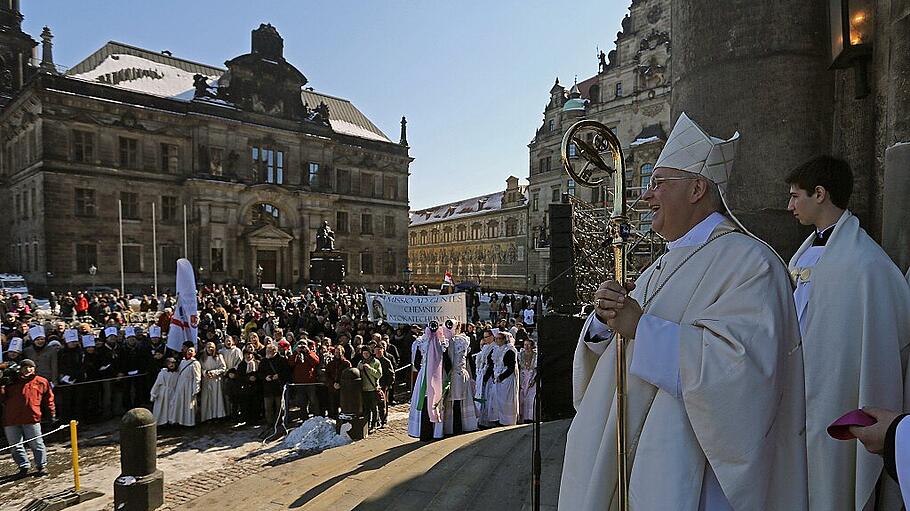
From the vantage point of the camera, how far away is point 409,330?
15727 millimetres

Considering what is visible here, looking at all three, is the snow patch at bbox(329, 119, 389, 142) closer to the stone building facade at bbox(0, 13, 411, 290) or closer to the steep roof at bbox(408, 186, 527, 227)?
the stone building facade at bbox(0, 13, 411, 290)

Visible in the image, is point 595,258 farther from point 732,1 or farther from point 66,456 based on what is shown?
point 66,456

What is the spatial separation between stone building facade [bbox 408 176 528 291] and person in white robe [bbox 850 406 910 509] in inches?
2133

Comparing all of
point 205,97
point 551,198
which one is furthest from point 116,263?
point 551,198

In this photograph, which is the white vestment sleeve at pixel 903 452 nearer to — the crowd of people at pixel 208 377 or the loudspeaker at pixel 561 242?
the loudspeaker at pixel 561 242

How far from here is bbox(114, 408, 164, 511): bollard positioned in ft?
20.8

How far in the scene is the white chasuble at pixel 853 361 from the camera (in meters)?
2.23

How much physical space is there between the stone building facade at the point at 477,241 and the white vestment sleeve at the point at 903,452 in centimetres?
5422

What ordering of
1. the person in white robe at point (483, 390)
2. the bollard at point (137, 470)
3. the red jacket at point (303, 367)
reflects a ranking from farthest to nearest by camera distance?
the red jacket at point (303, 367), the person in white robe at point (483, 390), the bollard at point (137, 470)

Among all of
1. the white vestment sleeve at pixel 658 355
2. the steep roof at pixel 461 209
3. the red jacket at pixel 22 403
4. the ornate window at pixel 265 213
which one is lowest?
the red jacket at pixel 22 403

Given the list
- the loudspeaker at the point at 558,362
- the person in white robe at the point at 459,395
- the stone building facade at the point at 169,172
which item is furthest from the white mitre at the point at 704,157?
the stone building facade at the point at 169,172

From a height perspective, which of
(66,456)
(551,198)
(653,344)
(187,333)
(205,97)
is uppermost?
(205,97)

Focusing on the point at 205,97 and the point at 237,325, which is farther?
the point at 205,97

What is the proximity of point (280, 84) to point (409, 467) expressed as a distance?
46633 mm
